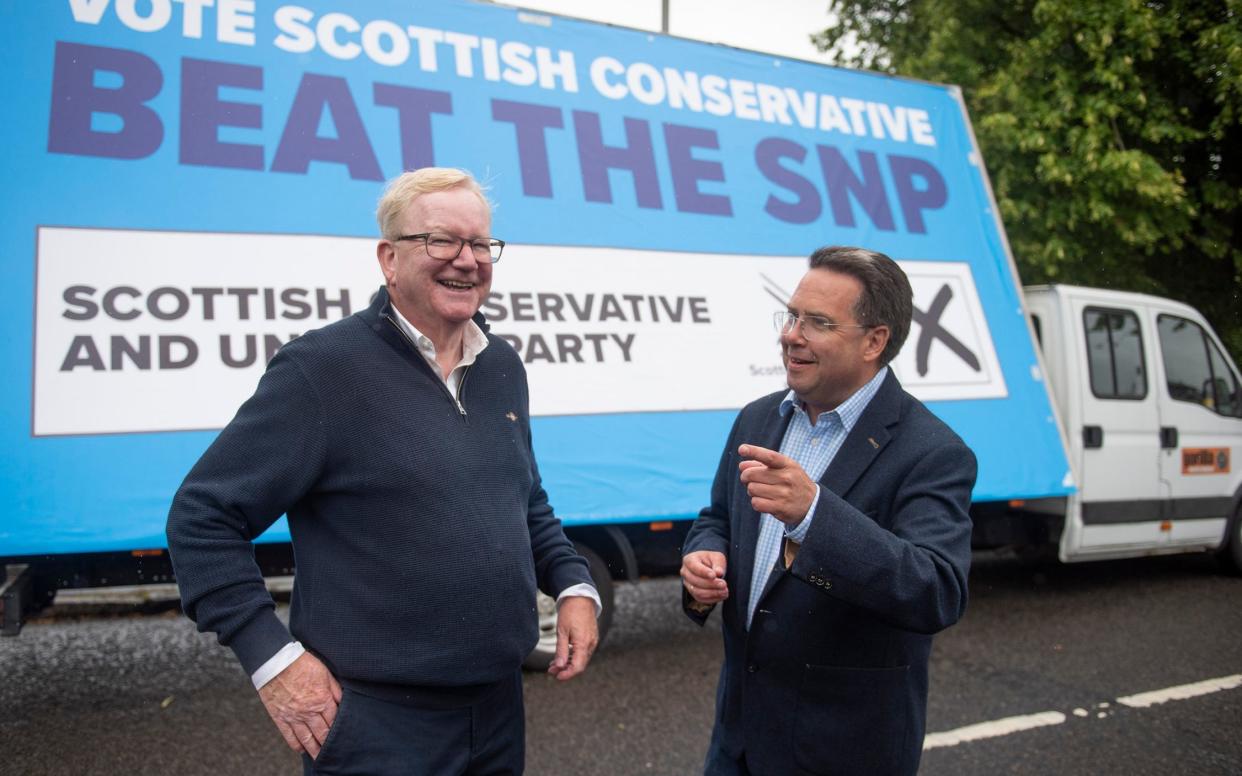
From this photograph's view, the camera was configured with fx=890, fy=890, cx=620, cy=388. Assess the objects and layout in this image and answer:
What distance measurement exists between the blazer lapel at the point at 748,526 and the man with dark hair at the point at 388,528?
1.66 feet

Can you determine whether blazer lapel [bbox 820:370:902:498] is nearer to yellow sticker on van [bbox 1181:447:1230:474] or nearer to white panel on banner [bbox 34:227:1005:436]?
white panel on banner [bbox 34:227:1005:436]

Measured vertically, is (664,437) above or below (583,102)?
below

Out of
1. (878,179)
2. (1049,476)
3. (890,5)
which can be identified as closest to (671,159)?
(878,179)

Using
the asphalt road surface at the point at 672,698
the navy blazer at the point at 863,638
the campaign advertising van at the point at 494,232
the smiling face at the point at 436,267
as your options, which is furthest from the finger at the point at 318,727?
the campaign advertising van at the point at 494,232

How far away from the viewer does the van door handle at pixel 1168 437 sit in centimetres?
651

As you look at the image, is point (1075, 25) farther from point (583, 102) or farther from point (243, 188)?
point (243, 188)

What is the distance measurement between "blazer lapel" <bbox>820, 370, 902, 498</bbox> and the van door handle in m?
5.59

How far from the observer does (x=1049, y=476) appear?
5.64m

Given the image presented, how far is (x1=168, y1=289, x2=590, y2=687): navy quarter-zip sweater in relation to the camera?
162 centimetres

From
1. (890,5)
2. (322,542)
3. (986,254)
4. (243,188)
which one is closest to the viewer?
(322,542)

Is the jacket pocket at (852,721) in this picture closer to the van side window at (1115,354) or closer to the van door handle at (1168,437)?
the van side window at (1115,354)

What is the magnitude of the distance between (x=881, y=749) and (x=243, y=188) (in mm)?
3685

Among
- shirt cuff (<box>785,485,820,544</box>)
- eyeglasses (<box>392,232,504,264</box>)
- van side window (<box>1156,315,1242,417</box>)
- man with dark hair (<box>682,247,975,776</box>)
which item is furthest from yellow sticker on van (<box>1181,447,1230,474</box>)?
eyeglasses (<box>392,232,504,264</box>)

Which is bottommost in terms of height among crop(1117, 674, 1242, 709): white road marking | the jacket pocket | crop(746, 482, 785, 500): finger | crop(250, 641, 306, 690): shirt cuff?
crop(1117, 674, 1242, 709): white road marking
